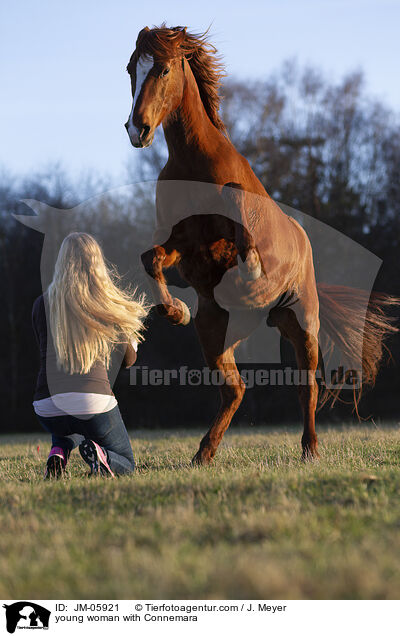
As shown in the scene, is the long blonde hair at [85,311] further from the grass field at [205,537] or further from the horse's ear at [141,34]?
the horse's ear at [141,34]

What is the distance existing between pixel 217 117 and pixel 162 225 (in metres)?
1.04

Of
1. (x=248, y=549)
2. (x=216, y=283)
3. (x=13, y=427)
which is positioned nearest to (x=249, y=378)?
(x=13, y=427)

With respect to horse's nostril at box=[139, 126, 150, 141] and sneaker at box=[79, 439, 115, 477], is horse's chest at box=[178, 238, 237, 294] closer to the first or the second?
horse's nostril at box=[139, 126, 150, 141]

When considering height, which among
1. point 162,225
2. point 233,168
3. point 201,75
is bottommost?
point 162,225

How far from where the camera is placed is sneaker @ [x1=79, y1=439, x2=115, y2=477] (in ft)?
12.9

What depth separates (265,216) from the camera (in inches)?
178

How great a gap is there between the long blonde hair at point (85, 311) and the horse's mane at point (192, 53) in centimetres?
137

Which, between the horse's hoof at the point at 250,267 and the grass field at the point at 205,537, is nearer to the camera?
the grass field at the point at 205,537

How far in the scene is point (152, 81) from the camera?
397cm

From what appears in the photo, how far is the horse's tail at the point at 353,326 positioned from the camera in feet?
19.9

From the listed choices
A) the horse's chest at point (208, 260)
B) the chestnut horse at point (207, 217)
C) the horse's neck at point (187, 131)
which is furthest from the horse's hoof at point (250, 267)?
the horse's neck at point (187, 131)

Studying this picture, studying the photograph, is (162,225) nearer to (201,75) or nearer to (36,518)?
(201,75)

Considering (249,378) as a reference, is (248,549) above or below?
above
